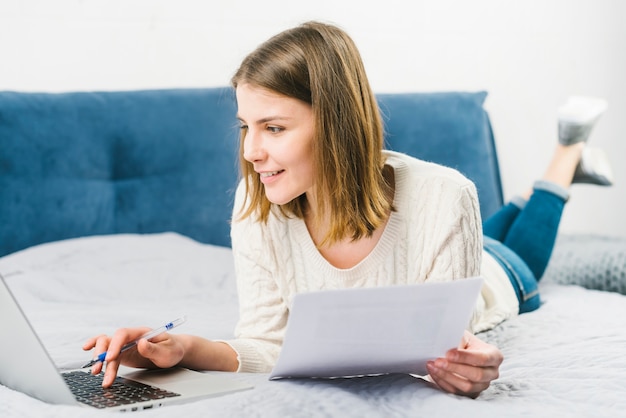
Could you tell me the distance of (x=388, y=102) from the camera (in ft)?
8.66

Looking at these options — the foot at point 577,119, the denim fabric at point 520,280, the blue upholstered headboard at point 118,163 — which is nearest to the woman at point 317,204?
the denim fabric at point 520,280

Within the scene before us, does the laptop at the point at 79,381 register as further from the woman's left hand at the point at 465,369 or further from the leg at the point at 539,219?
the leg at the point at 539,219

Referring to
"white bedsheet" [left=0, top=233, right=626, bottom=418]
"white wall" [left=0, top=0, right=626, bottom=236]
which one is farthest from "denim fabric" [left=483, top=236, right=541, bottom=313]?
"white wall" [left=0, top=0, right=626, bottom=236]

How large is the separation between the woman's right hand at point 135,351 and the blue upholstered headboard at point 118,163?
3.41 ft

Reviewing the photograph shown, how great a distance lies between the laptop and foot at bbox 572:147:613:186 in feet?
4.83

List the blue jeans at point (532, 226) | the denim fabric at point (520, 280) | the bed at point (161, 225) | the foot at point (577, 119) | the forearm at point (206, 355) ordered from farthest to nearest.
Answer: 1. the foot at point (577, 119)
2. the blue jeans at point (532, 226)
3. the denim fabric at point (520, 280)
4. the bed at point (161, 225)
5. the forearm at point (206, 355)

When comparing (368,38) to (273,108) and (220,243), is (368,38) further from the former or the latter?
(273,108)

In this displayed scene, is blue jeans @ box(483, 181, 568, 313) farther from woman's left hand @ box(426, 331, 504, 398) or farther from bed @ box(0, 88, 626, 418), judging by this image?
woman's left hand @ box(426, 331, 504, 398)

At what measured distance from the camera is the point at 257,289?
1.45m

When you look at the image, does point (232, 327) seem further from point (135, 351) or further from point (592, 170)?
point (592, 170)

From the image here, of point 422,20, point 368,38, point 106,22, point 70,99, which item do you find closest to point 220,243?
point 70,99

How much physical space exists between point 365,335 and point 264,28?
1.87 m

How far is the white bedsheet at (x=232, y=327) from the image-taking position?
3.40ft

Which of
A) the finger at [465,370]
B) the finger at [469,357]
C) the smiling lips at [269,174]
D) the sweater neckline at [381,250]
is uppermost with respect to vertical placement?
the smiling lips at [269,174]
